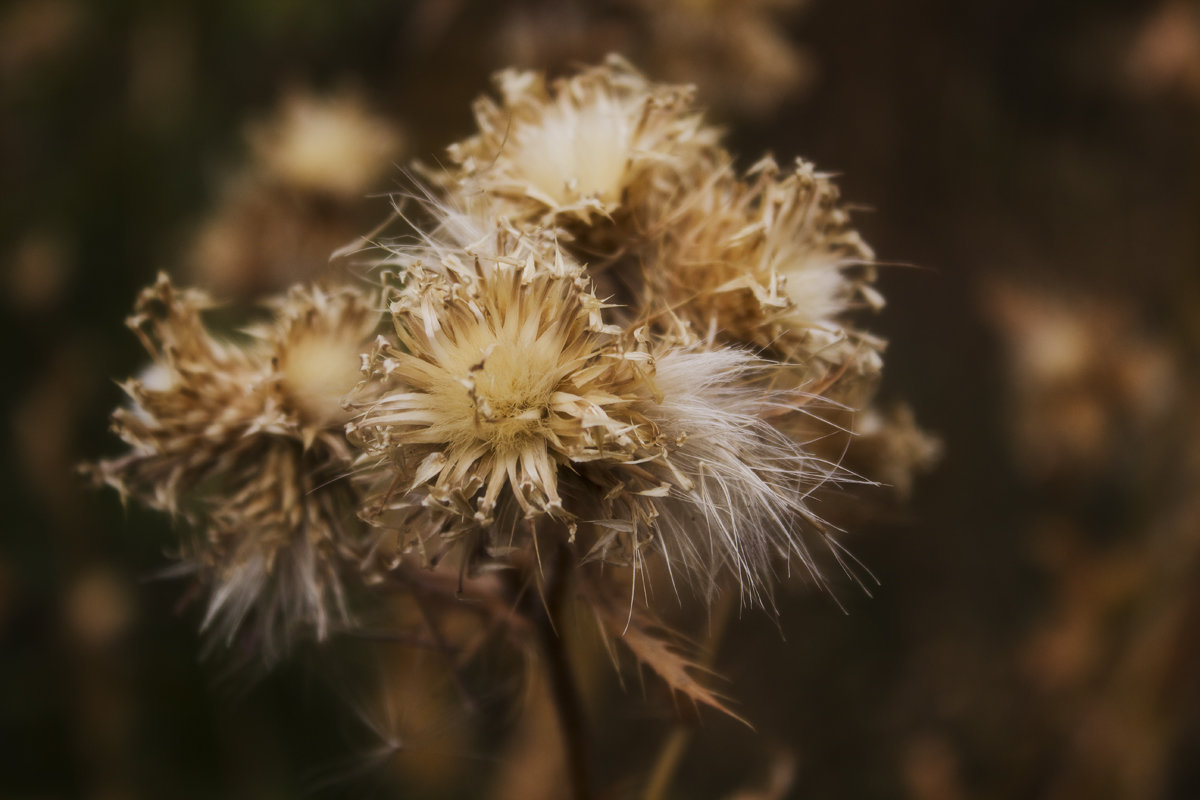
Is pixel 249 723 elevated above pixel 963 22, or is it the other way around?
pixel 963 22

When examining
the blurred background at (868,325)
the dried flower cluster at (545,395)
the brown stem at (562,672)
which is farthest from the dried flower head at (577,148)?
the blurred background at (868,325)

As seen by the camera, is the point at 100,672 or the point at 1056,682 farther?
the point at 100,672

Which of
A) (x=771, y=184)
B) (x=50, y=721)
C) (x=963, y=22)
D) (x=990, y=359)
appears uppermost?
(x=963, y=22)

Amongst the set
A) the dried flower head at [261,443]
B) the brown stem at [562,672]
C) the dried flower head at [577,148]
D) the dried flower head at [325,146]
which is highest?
the dried flower head at [325,146]

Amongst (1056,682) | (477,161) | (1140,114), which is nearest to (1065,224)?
(1140,114)

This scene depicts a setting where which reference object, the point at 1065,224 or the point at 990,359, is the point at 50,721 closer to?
the point at 990,359

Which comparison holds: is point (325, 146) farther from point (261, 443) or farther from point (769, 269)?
point (769, 269)

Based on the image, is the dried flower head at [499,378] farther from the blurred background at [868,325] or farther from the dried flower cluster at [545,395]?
the blurred background at [868,325]

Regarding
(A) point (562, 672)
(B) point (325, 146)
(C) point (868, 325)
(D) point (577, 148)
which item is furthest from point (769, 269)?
(C) point (868, 325)

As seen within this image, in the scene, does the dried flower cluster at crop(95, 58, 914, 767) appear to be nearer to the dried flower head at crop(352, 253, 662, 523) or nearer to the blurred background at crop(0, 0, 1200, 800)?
the dried flower head at crop(352, 253, 662, 523)
